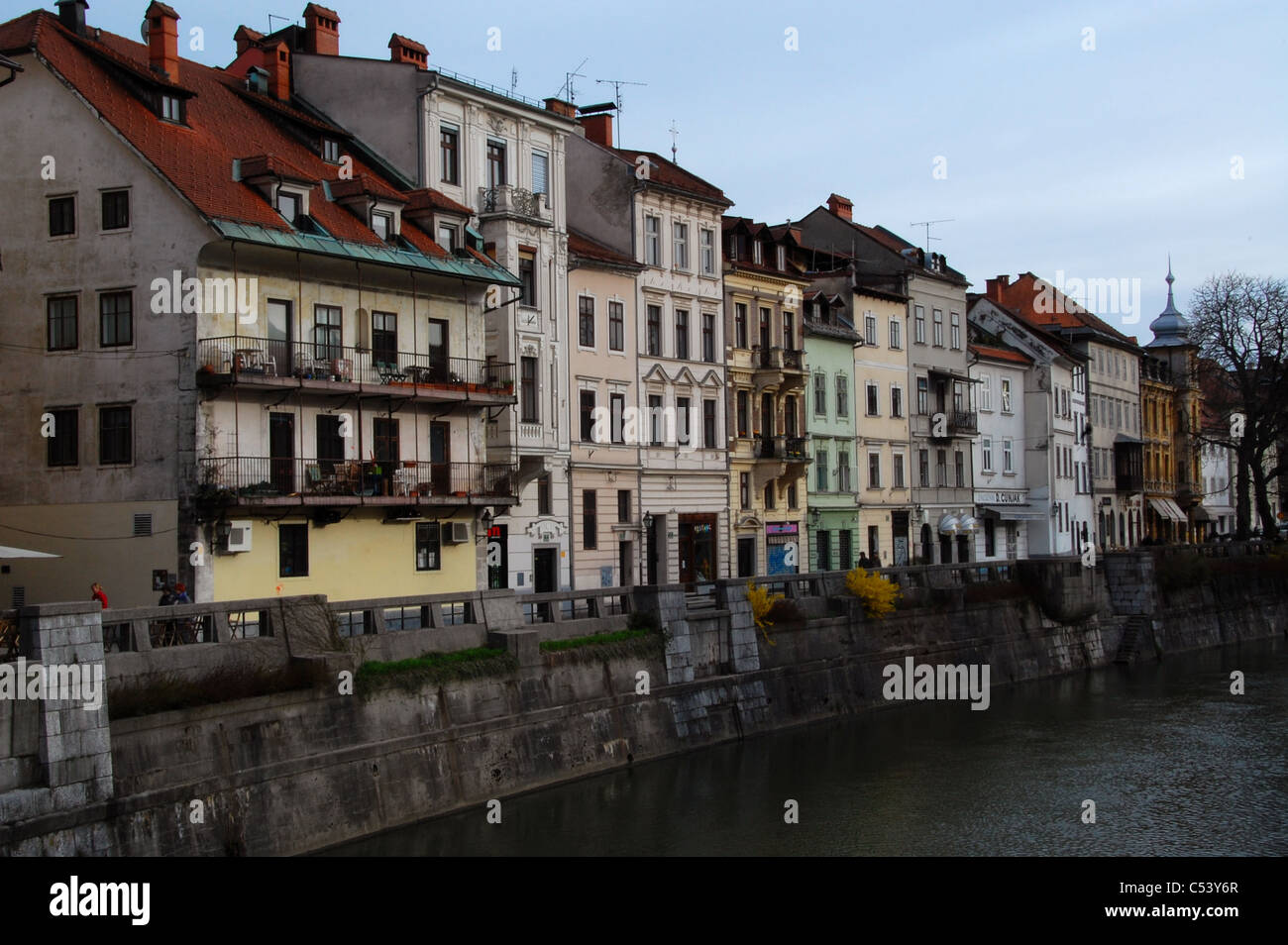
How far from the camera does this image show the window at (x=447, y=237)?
40.5m

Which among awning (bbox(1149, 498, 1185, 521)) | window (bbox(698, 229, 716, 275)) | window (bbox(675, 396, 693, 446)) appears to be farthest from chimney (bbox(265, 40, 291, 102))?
awning (bbox(1149, 498, 1185, 521))

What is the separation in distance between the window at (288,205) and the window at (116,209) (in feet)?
11.2

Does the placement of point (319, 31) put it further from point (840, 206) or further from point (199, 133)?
point (840, 206)

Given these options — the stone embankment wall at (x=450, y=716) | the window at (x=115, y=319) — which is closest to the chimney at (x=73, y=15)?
the window at (x=115, y=319)

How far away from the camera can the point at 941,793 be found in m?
31.5

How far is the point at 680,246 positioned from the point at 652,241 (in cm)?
153

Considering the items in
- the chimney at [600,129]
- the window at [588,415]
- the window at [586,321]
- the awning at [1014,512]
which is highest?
the chimney at [600,129]

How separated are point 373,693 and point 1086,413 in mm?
64729

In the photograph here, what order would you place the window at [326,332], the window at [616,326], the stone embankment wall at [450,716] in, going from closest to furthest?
the stone embankment wall at [450,716], the window at [326,332], the window at [616,326]

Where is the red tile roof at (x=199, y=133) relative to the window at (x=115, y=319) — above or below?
above

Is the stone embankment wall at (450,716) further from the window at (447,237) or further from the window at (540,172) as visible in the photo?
the window at (540,172)

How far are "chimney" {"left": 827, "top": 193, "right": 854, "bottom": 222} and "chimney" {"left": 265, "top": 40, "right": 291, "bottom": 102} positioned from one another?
108 ft
